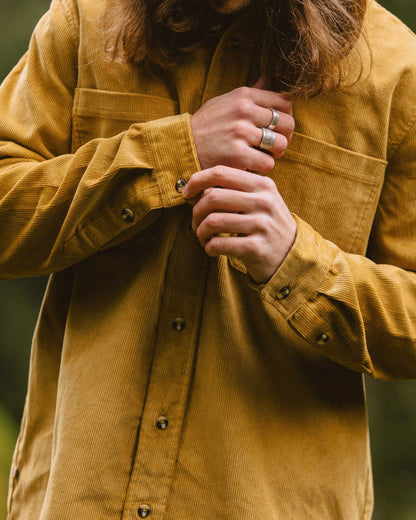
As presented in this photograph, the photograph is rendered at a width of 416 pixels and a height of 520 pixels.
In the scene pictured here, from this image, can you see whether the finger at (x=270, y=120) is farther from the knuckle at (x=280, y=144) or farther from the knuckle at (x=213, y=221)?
the knuckle at (x=213, y=221)

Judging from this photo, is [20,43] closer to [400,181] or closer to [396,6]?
[396,6]

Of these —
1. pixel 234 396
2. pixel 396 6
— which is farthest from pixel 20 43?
pixel 234 396

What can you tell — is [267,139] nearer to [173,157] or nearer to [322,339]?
[173,157]

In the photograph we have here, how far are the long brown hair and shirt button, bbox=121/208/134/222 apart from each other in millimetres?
293

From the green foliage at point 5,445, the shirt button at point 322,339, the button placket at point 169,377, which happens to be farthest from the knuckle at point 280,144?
the green foliage at point 5,445

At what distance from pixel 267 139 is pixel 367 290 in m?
0.33

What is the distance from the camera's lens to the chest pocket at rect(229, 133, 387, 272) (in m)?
1.63

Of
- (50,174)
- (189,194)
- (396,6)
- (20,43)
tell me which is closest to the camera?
(189,194)

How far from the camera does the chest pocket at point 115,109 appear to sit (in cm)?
163

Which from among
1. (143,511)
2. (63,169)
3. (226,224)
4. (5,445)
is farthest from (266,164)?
(5,445)

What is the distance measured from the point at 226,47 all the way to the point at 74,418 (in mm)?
742

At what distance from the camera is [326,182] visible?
5.37 feet

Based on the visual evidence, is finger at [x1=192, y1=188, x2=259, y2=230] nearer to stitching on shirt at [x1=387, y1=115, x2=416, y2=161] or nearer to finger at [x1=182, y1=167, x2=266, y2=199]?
finger at [x1=182, y1=167, x2=266, y2=199]

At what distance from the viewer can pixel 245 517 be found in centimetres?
153
